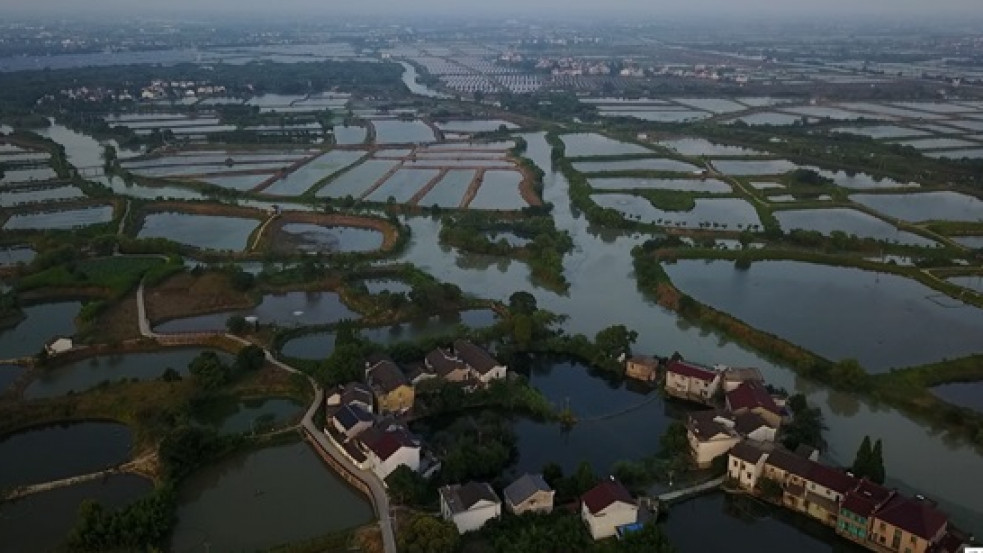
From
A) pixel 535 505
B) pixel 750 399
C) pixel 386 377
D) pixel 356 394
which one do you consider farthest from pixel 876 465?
pixel 356 394

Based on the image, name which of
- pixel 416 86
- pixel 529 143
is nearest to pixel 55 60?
pixel 416 86

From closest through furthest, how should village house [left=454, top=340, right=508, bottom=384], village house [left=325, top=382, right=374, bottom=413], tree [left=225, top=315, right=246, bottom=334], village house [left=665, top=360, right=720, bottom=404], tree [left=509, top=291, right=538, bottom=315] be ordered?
village house [left=325, top=382, right=374, bottom=413]
village house [left=665, top=360, right=720, bottom=404]
village house [left=454, top=340, right=508, bottom=384]
tree [left=225, top=315, right=246, bottom=334]
tree [left=509, top=291, right=538, bottom=315]

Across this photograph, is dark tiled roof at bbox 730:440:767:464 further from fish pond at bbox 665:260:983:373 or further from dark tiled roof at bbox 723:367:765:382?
fish pond at bbox 665:260:983:373

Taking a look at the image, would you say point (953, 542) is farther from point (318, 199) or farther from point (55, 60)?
point (55, 60)

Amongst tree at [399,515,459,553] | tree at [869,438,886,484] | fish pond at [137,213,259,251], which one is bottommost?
fish pond at [137,213,259,251]

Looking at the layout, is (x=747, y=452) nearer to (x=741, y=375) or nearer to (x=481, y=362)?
(x=741, y=375)

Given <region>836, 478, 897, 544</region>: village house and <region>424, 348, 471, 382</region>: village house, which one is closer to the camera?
<region>836, 478, 897, 544</region>: village house

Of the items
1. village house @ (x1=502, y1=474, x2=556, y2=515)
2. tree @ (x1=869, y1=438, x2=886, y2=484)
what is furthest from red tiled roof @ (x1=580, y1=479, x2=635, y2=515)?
tree @ (x1=869, y1=438, x2=886, y2=484)
